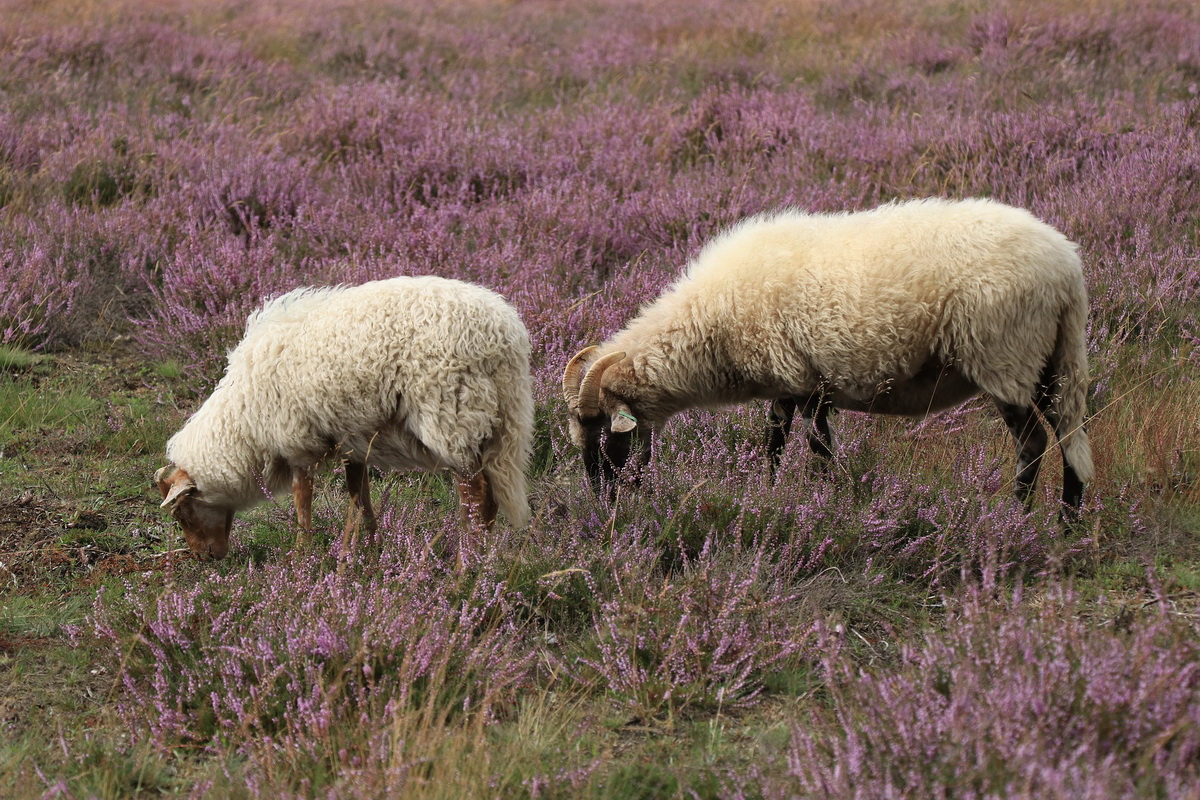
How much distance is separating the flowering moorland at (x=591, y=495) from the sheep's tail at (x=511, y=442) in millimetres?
142

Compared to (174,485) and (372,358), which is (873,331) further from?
(174,485)

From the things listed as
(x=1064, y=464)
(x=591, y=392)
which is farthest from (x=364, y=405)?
(x=1064, y=464)

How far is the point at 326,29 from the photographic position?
1245 cm

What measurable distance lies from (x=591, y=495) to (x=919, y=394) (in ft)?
4.39

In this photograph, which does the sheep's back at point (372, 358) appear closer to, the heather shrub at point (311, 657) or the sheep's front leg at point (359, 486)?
the sheep's front leg at point (359, 486)

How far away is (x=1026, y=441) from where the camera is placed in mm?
4047

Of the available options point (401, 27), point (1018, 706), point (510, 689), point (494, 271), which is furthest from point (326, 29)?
point (1018, 706)

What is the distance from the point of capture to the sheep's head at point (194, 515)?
3955 millimetres

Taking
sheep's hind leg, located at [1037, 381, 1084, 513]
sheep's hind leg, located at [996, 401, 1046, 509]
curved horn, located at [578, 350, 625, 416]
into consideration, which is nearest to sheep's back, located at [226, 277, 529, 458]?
curved horn, located at [578, 350, 625, 416]

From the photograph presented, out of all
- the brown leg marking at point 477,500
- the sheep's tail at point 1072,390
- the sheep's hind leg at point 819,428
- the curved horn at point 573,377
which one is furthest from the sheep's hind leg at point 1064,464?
the brown leg marking at point 477,500

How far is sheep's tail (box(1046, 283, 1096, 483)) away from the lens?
397cm

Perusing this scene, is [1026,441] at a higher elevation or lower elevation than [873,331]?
lower

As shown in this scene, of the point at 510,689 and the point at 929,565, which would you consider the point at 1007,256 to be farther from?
the point at 510,689

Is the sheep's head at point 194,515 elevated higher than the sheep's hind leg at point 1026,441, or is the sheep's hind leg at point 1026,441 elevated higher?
the sheep's hind leg at point 1026,441
